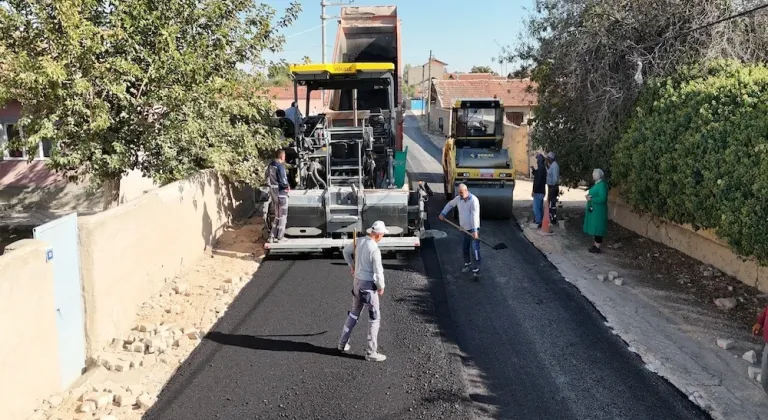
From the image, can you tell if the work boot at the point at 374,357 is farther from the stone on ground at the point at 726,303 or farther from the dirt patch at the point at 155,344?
the stone on ground at the point at 726,303

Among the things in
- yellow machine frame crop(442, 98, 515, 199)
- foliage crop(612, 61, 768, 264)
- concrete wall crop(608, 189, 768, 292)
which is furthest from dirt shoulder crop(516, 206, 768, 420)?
yellow machine frame crop(442, 98, 515, 199)

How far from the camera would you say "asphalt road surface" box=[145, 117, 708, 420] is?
5.07 metres

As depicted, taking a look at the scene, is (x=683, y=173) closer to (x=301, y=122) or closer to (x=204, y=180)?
(x=301, y=122)

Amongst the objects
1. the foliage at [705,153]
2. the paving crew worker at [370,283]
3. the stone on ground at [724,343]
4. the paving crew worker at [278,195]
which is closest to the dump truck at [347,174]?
the paving crew worker at [278,195]

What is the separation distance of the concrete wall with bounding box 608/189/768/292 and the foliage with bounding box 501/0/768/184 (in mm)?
1306

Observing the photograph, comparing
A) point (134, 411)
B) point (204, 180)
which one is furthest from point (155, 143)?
point (134, 411)

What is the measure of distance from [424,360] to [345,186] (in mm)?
5135

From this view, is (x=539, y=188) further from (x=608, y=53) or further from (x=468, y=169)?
(x=608, y=53)

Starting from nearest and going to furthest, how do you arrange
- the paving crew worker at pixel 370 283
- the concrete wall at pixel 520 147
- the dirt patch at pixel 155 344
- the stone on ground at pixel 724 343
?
the dirt patch at pixel 155 344 → the paving crew worker at pixel 370 283 → the stone on ground at pixel 724 343 → the concrete wall at pixel 520 147

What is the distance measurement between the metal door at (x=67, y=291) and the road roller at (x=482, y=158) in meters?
8.89

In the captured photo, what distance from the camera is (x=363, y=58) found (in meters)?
15.5

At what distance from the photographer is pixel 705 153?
27.9ft

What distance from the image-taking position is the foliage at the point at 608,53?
11.0m

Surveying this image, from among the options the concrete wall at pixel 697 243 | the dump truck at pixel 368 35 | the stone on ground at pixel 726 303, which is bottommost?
the stone on ground at pixel 726 303
